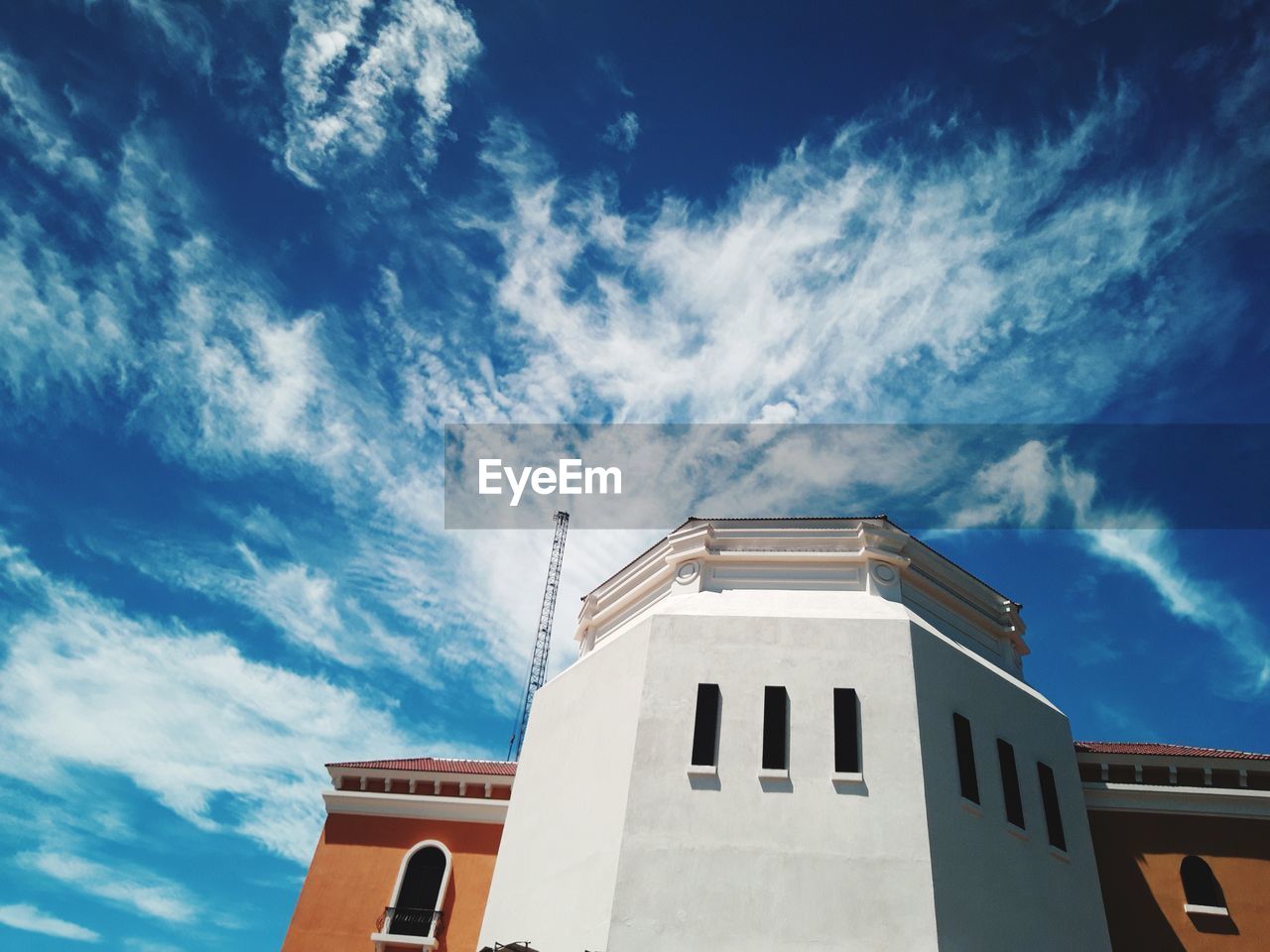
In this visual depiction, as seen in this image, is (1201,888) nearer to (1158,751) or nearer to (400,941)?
(1158,751)

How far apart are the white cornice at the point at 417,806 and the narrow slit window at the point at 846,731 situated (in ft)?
32.4

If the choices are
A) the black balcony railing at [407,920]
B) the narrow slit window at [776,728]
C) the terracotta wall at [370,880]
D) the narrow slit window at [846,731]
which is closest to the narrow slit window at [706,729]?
the narrow slit window at [776,728]

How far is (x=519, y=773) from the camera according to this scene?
62.4 feet

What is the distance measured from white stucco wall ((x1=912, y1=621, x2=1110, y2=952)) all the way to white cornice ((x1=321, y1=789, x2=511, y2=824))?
11.3m

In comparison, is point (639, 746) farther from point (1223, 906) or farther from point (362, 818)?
point (1223, 906)

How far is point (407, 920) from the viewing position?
66.7 ft

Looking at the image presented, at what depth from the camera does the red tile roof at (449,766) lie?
22094 millimetres

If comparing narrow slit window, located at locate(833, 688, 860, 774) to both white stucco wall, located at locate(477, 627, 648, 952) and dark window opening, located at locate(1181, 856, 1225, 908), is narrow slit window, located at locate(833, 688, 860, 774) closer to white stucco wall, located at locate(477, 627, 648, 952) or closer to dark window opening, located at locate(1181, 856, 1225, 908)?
white stucco wall, located at locate(477, 627, 648, 952)

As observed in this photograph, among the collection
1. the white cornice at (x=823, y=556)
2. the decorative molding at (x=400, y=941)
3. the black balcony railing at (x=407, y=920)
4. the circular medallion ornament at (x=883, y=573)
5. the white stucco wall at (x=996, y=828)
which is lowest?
the decorative molding at (x=400, y=941)

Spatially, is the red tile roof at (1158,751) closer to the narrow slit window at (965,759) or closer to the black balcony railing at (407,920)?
the narrow slit window at (965,759)

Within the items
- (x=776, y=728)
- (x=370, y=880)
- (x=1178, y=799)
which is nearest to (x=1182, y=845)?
(x=1178, y=799)

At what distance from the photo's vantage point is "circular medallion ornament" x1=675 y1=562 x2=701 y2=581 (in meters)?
19.2

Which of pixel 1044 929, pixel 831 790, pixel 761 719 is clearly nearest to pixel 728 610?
pixel 761 719

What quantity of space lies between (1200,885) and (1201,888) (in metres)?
0.06
